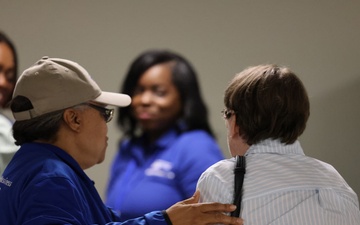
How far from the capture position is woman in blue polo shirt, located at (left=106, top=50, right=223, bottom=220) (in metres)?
3.60

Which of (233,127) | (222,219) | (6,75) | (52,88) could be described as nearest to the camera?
(222,219)

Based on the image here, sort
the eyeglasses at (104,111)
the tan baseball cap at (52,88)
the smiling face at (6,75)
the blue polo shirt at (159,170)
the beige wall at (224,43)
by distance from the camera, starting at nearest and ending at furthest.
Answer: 1. the tan baseball cap at (52,88)
2. the eyeglasses at (104,111)
3. the blue polo shirt at (159,170)
4. the beige wall at (224,43)
5. the smiling face at (6,75)

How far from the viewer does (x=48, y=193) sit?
1.84m

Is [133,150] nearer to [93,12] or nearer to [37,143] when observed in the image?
[93,12]

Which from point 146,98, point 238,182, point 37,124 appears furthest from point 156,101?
point 238,182

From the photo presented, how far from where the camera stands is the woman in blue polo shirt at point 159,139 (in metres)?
3.60

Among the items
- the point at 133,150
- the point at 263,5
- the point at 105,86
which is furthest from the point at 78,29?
the point at 263,5

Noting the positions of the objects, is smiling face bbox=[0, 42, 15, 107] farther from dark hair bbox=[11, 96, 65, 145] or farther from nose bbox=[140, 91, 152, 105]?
dark hair bbox=[11, 96, 65, 145]

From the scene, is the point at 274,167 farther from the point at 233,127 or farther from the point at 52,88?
the point at 52,88

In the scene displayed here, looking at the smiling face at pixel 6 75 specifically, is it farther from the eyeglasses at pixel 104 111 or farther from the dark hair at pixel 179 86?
the eyeglasses at pixel 104 111

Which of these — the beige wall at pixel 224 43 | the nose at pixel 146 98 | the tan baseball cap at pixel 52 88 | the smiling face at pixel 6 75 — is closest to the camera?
the tan baseball cap at pixel 52 88

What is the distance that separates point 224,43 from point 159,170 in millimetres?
812

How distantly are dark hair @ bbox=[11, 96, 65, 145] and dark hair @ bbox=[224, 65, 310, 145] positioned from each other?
542 millimetres

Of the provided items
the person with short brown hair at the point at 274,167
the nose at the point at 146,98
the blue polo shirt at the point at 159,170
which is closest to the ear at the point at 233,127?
the person with short brown hair at the point at 274,167
